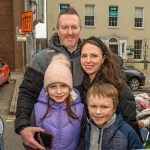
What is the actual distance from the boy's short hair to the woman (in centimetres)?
13

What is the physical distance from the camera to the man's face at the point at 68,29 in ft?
9.37

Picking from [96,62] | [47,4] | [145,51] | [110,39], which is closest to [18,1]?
[47,4]

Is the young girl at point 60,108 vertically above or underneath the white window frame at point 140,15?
underneath

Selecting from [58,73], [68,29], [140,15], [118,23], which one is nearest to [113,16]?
[118,23]

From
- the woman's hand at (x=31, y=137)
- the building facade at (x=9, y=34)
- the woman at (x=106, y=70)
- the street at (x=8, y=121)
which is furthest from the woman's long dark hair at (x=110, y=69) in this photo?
the building facade at (x=9, y=34)

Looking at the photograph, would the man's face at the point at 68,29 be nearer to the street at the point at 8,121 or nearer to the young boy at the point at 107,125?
the young boy at the point at 107,125

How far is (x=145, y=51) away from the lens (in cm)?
3191

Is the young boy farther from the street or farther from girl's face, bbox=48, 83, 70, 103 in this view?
the street

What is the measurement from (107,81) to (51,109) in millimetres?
517

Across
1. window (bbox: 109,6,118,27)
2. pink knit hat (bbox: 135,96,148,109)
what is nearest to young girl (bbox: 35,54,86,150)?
pink knit hat (bbox: 135,96,148,109)

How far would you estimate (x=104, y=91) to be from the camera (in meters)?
2.49

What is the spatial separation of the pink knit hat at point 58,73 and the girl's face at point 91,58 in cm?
15

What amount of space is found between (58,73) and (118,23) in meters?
29.8

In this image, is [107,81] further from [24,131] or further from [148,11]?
[148,11]
